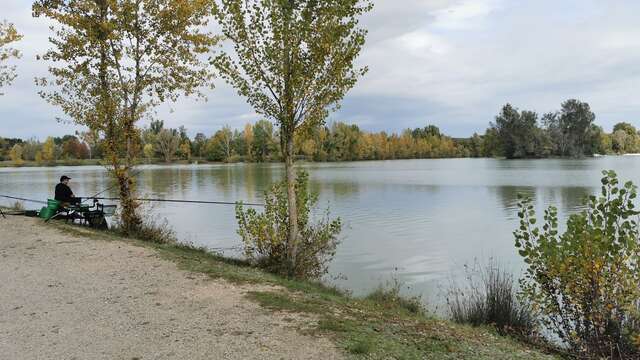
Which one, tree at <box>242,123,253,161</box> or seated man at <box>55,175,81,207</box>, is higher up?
tree at <box>242,123,253,161</box>

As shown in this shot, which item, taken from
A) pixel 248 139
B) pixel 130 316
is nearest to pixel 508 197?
pixel 130 316

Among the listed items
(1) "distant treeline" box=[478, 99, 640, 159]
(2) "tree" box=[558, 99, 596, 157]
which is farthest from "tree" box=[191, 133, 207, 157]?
(2) "tree" box=[558, 99, 596, 157]

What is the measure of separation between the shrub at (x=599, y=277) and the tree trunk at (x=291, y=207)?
14.0 feet

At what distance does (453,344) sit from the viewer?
5738 mm

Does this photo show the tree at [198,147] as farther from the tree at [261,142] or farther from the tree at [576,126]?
the tree at [576,126]

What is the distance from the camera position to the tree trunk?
9.35 m

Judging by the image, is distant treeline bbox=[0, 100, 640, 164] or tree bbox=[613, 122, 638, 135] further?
tree bbox=[613, 122, 638, 135]

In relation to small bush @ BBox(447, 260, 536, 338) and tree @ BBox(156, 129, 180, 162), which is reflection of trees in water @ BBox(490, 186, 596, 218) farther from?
tree @ BBox(156, 129, 180, 162)

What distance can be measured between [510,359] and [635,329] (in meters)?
1.81

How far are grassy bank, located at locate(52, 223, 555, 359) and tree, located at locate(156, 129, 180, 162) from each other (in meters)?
128

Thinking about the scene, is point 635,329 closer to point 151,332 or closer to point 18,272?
point 151,332

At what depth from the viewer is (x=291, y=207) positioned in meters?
9.34

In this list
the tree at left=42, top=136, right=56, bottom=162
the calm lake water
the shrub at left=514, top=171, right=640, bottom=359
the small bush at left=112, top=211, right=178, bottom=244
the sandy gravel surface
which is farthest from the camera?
the tree at left=42, top=136, right=56, bottom=162

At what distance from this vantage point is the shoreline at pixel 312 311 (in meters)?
5.51
